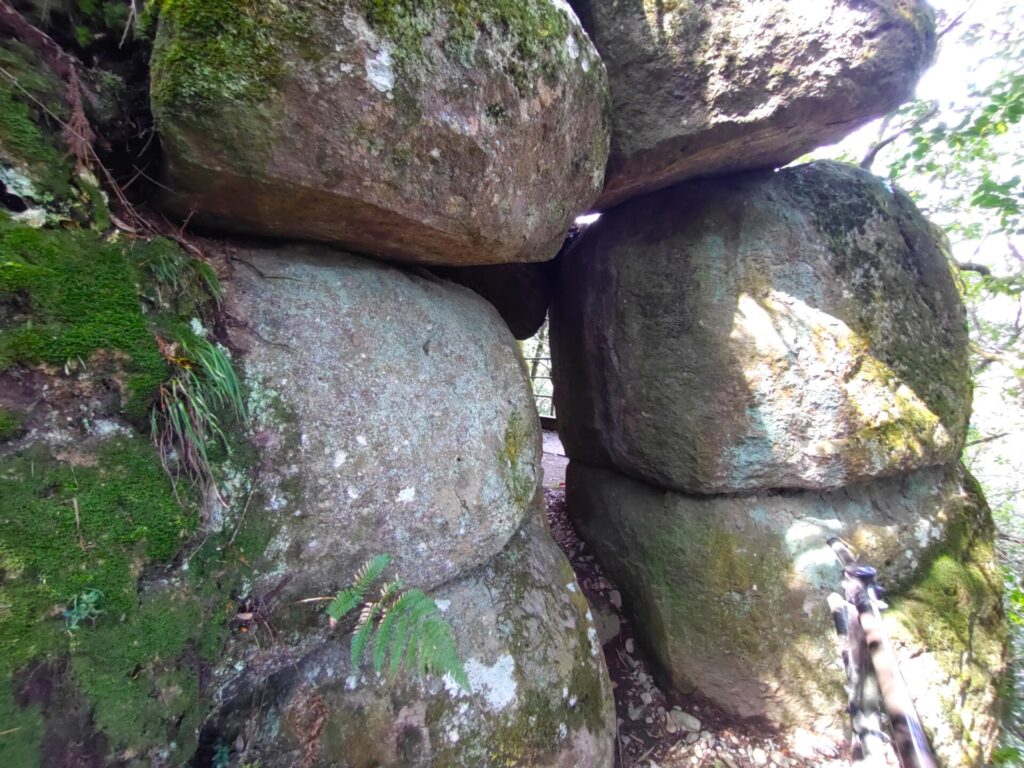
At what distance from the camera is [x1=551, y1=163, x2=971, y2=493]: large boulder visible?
330 cm

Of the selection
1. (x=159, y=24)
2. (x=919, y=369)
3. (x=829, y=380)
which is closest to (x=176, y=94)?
(x=159, y=24)

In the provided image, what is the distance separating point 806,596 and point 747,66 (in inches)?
135

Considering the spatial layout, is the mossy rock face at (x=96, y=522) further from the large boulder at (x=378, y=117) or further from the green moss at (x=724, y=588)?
the green moss at (x=724, y=588)

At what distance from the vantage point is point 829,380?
3277 millimetres

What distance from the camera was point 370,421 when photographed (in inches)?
89.6

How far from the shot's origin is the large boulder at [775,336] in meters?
3.30

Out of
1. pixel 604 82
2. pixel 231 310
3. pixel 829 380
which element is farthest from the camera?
pixel 829 380

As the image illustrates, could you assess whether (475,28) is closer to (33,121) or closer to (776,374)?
(33,121)

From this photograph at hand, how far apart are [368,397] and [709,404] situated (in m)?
2.34

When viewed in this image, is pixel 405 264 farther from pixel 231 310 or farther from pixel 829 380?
pixel 829 380

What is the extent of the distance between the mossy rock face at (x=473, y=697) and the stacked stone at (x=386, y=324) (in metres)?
0.01

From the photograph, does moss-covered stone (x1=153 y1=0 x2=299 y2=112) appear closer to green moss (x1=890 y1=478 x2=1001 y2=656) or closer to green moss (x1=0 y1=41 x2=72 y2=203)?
green moss (x1=0 y1=41 x2=72 y2=203)

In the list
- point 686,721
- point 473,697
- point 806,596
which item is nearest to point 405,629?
point 473,697

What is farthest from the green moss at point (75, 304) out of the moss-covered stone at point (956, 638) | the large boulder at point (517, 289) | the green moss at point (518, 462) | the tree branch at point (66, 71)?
the moss-covered stone at point (956, 638)
